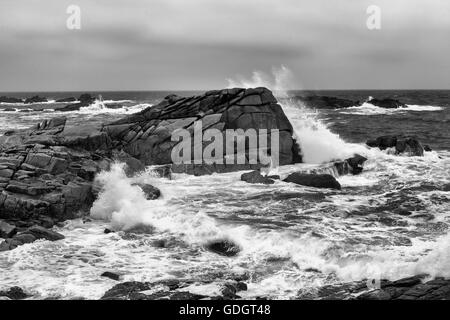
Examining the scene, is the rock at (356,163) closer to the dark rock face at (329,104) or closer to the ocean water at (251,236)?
the ocean water at (251,236)

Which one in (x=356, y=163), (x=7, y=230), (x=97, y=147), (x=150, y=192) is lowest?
(x=7, y=230)

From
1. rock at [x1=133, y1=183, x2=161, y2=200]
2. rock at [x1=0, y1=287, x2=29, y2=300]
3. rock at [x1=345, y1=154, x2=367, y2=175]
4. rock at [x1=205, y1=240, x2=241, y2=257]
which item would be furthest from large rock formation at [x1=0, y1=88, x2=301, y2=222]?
rock at [x1=205, y1=240, x2=241, y2=257]

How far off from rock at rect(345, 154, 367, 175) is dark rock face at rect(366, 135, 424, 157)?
387cm

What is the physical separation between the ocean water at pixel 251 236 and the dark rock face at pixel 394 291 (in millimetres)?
437

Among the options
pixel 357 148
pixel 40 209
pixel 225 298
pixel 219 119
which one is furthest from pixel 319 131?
pixel 225 298

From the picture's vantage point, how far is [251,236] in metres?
15.5

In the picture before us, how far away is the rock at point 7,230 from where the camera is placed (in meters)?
15.4

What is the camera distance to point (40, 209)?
56.1 ft

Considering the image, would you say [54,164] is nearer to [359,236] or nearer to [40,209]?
[40,209]

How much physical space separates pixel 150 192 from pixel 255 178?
5.27 m

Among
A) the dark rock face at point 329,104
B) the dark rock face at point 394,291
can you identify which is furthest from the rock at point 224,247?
the dark rock face at point 329,104

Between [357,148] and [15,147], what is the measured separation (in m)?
18.9

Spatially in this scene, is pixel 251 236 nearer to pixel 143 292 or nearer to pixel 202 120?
pixel 143 292

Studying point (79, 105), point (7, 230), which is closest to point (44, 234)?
point (7, 230)
